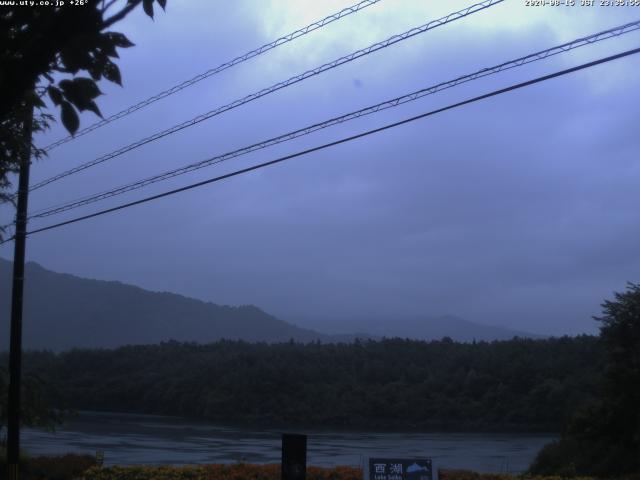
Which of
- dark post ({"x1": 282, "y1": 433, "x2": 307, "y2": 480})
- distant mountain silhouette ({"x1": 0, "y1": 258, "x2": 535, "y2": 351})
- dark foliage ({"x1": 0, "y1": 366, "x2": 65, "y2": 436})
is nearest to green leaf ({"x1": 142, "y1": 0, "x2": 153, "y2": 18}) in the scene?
dark post ({"x1": 282, "y1": 433, "x2": 307, "y2": 480})

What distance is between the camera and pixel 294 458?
941 centimetres

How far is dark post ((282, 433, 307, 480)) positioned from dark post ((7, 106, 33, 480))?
5.74m

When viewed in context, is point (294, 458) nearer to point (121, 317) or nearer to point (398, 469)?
point (398, 469)

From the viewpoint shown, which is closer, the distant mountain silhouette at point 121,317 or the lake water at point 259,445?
the lake water at point 259,445

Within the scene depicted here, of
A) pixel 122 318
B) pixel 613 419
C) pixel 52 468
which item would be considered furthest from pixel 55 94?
pixel 122 318

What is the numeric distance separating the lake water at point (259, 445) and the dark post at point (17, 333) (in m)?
5.08

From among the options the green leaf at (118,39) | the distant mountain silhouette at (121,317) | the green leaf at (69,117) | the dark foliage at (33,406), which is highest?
the distant mountain silhouette at (121,317)

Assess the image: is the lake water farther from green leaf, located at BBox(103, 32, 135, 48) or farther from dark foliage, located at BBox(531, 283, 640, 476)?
green leaf, located at BBox(103, 32, 135, 48)

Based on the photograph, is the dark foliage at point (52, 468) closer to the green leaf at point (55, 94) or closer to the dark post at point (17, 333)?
the dark post at point (17, 333)

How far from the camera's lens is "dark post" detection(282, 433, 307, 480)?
939 centimetres

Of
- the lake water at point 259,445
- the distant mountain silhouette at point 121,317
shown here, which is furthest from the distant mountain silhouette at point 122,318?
the lake water at point 259,445

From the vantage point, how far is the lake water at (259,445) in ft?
64.3

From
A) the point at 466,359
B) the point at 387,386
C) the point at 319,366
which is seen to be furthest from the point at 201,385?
the point at 466,359

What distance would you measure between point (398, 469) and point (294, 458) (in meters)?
1.18
